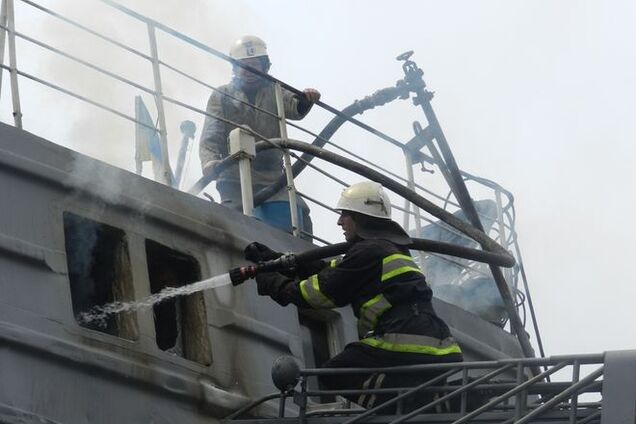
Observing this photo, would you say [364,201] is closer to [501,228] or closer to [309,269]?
[309,269]

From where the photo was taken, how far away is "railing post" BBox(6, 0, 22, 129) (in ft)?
23.7

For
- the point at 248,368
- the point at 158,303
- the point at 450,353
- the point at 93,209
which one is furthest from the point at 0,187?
the point at 450,353

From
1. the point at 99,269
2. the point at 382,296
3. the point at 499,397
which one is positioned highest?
the point at 99,269

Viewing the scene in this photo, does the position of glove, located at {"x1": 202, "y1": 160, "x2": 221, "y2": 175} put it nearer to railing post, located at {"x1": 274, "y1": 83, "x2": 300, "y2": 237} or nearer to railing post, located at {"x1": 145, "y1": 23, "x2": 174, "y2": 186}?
railing post, located at {"x1": 274, "y1": 83, "x2": 300, "y2": 237}

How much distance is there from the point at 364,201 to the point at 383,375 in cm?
89

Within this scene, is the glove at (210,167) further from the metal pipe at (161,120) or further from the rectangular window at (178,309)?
the rectangular window at (178,309)

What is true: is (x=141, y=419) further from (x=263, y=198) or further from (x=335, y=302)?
(x=263, y=198)

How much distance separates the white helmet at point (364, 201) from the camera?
725 centimetres

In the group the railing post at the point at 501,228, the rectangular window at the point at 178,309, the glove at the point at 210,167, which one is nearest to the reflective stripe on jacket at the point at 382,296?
the rectangular window at the point at 178,309

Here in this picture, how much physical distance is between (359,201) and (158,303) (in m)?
1.14

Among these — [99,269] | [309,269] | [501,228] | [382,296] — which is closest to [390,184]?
[309,269]

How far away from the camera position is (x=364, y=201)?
285 inches

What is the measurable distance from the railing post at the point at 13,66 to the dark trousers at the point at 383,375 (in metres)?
1.93

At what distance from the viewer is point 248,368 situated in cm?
754
